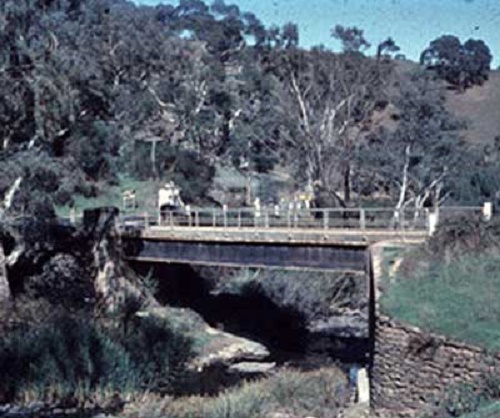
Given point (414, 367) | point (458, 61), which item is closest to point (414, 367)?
point (414, 367)

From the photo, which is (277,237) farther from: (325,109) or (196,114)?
(196,114)

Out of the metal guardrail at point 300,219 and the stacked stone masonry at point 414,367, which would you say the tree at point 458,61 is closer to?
the metal guardrail at point 300,219

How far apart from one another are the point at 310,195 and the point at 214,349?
22.5 m

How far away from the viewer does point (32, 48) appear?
36219mm

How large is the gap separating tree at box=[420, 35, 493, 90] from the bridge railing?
63.7 metres

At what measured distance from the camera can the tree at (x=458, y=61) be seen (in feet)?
359

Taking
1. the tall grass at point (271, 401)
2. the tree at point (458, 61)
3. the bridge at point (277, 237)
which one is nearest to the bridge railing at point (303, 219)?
the bridge at point (277, 237)

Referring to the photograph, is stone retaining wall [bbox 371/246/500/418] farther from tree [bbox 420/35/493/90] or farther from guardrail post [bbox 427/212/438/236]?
tree [bbox 420/35/493/90]

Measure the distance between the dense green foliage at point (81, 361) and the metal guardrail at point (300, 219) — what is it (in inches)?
330

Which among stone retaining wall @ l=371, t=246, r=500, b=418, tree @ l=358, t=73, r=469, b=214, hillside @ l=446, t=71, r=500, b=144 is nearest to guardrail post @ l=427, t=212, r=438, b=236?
stone retaining wall @ l=371, t=246, r=500, b=418

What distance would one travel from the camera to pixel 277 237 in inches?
1421

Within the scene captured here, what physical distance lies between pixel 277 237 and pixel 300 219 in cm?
411

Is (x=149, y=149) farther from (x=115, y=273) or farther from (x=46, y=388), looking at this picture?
(x=46, y=388)

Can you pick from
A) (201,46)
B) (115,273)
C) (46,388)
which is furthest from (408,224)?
(201,46)
